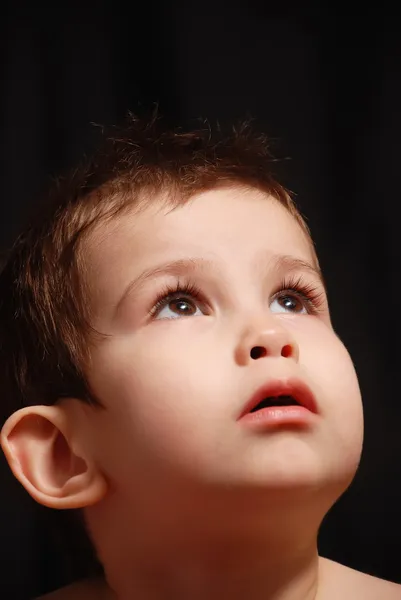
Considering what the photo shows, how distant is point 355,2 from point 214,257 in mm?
693

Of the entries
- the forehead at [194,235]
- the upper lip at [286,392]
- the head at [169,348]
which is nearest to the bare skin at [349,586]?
the head at [169,348]

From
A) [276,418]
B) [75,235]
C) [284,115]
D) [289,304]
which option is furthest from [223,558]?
[284,115]

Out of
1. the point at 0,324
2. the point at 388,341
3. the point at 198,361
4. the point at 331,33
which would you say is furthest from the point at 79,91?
the point at 198,361

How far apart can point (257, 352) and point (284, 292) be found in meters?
0.14

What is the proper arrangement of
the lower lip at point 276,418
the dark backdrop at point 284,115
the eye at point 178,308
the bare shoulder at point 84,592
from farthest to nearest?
1. the dark backdrop at point 284,115
2. the bare shoulder at point 84,592
3. the eye at point 178,308
4. the lower lip at point 276,418

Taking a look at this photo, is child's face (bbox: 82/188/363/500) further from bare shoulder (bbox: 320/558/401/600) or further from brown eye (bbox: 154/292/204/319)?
bare shoulder (bbox: 320/558/401/600)

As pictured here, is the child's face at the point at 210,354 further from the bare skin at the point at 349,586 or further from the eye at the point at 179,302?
the bare skin at the point at 349,586

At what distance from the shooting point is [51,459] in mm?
1119

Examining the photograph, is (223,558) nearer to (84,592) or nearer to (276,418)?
(276,418)

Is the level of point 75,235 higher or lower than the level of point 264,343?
higher

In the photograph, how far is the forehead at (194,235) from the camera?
107 cm

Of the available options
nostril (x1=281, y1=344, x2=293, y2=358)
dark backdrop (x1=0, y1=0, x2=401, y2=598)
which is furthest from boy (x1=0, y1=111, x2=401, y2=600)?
dark backdrop (x1=0, y1=0, x2=401, y2=598)

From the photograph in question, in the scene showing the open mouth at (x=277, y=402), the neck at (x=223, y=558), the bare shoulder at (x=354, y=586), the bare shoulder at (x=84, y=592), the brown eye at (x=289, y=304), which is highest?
the brown eye at (x=289, y=304)

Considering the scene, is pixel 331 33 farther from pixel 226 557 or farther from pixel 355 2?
pixel 226 557
